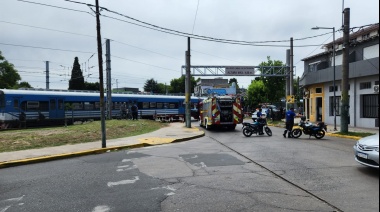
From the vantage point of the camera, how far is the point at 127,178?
25.8 feet

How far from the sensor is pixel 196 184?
7074mm

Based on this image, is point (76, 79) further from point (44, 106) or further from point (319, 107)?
point (319, 107)

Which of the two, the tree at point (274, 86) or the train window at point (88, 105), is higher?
the tree at point (274, 86)

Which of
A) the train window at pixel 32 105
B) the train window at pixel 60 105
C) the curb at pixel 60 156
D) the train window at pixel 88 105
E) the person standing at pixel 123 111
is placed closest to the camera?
the curb at pixel 60 156

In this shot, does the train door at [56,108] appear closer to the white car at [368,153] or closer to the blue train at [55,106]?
the blue train at [55,106]

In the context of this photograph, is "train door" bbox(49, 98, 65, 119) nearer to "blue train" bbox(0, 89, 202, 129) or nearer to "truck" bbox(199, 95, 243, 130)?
"blue train" bbox(0, 89, 202, 129)

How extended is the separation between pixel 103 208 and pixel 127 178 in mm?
2297

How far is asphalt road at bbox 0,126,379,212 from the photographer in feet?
18.5

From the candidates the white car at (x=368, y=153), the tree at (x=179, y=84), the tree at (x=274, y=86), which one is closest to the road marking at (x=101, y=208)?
the white car at (x=368, y=153)

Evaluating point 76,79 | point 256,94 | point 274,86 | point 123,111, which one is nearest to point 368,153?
point 123,111

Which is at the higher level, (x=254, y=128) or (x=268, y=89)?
(x=268, y=89)

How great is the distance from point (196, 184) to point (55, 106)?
2511 cm

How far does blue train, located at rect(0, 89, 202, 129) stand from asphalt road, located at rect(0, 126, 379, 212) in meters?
17.6

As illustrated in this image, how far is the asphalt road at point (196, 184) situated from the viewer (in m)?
5.63
